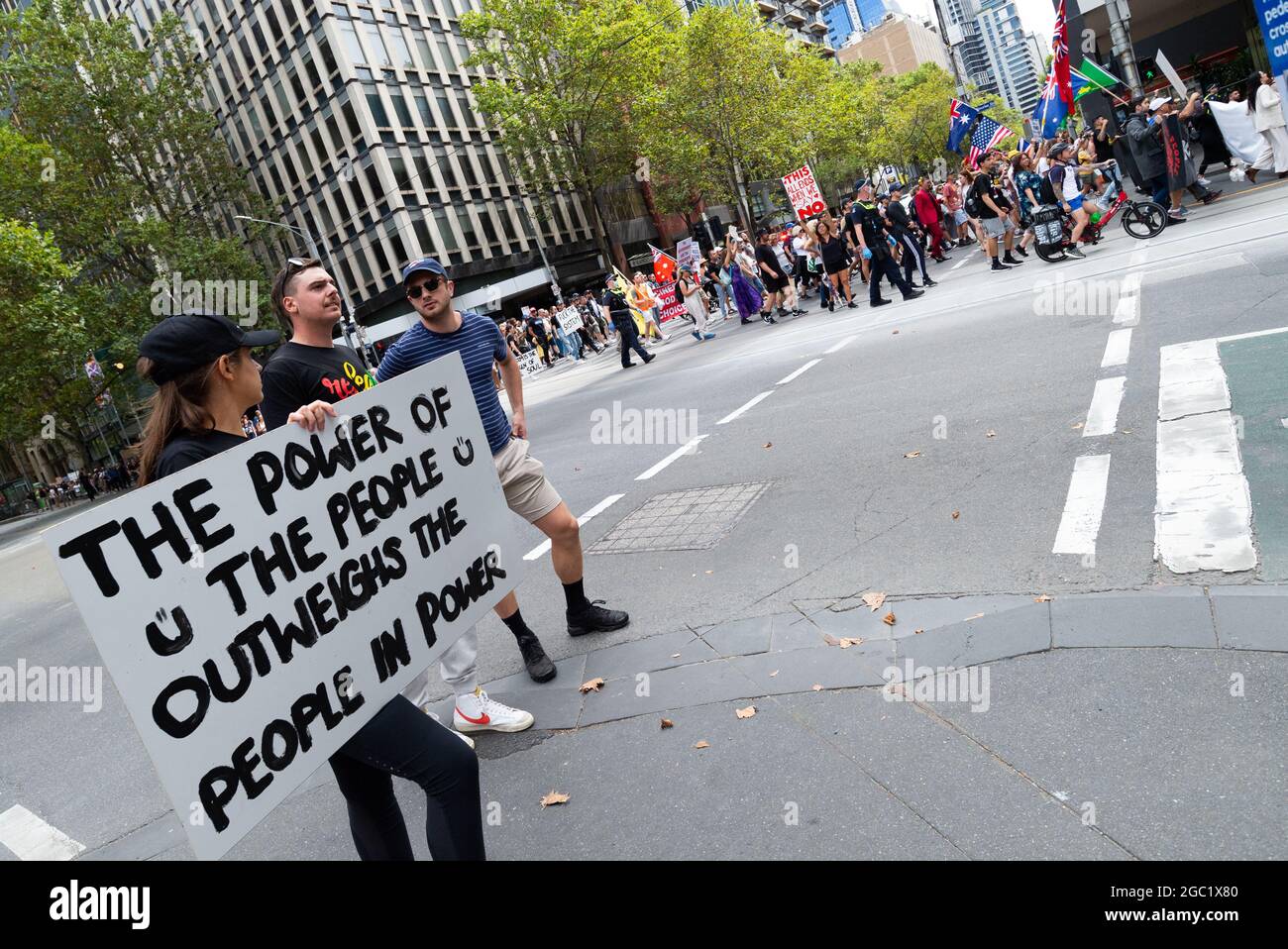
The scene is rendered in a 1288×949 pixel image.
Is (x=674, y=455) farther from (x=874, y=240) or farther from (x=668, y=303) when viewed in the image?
(x=668, y=303)

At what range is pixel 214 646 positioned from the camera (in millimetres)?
2137

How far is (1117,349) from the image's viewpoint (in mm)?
7465

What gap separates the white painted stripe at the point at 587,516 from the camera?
6863mm

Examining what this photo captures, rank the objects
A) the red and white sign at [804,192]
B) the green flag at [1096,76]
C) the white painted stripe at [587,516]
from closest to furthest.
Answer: the white painted stripe at [587,516] → the green flag at [1096,76] → the red and white sign at [804,192]

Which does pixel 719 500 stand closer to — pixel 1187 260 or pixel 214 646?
pixel 214 646

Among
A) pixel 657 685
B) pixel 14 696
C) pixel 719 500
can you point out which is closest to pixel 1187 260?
pixel 719 500

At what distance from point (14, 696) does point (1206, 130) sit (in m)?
20.1

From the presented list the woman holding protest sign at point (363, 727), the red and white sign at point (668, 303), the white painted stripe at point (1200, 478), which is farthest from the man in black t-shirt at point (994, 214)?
the woman holding protest sign at point (363, 727)

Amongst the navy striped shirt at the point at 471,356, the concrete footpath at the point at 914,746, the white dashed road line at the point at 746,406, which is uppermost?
the navy striped shirt at the point at 471,356

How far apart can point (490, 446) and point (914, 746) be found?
7.41ft

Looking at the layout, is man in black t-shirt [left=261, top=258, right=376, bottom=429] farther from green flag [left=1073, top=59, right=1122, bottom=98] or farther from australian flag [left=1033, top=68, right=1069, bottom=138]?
green flag [left=1073, top=59, right=1122, bottom=98]

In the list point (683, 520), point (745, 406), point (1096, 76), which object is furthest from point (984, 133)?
point (683, 520)

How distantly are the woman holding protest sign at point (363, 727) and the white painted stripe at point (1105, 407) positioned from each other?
4683mm

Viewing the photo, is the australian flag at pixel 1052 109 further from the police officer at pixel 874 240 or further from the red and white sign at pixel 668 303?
the red and white sign at pixel 668 303
